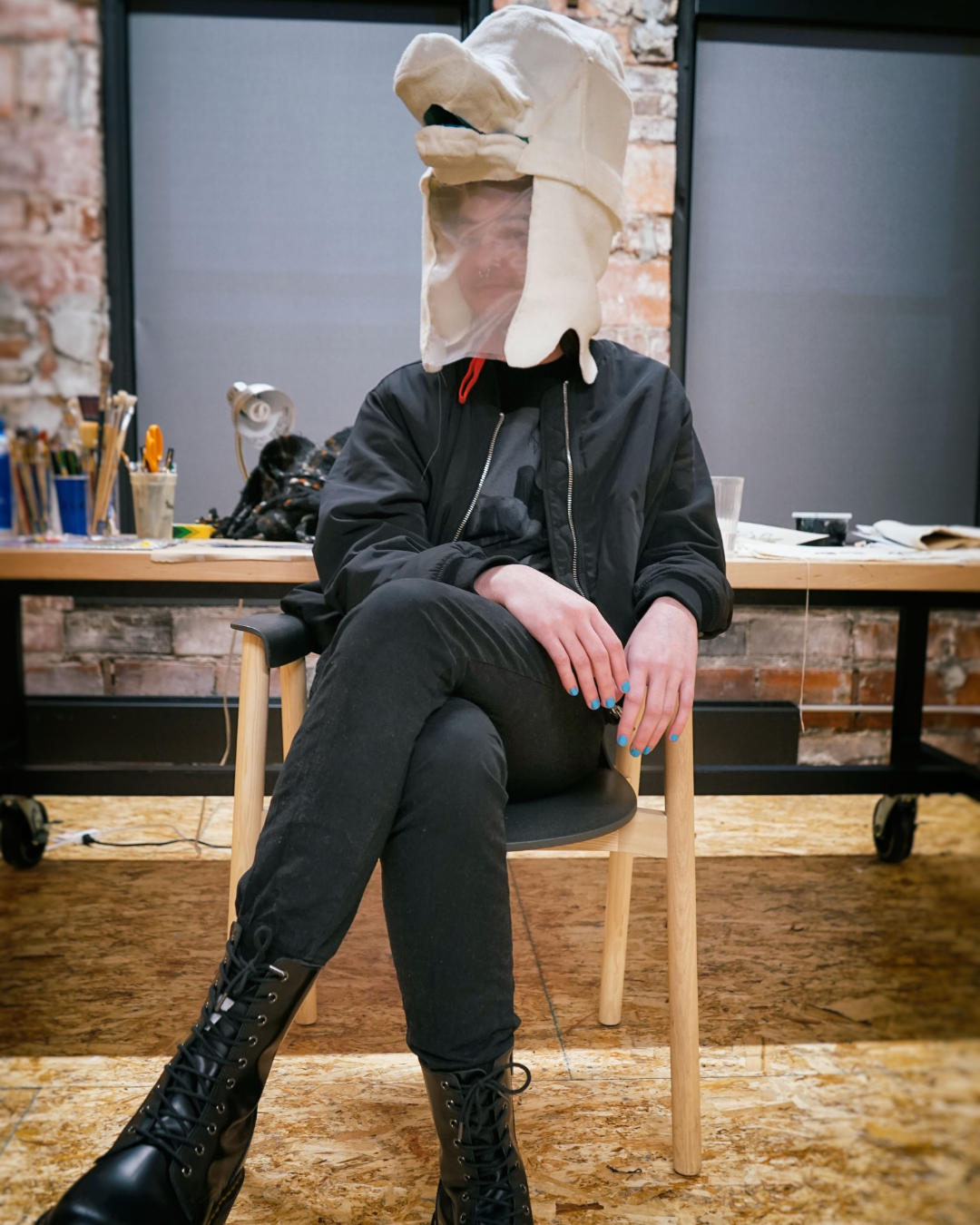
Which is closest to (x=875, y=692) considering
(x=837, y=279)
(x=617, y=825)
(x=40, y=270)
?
(x=837, y=279)

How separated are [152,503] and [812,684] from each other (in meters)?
1.75

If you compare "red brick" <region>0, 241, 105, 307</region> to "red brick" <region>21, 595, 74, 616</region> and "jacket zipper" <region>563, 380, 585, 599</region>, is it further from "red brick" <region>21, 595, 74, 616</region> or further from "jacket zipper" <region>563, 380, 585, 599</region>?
"red brick" <region>21, 595, 74, 616</region>

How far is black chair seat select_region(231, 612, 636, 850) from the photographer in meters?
0.94

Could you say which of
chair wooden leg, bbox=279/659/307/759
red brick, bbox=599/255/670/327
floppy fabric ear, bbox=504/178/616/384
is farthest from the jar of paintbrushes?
red brick, bbox=599/255/670/327

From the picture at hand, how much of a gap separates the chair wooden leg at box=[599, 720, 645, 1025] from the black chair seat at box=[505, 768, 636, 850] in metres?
0.19

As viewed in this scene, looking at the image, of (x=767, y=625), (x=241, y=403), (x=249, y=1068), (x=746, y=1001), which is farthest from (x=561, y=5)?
(x=249, y=1068)

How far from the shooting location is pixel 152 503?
154 centimetres

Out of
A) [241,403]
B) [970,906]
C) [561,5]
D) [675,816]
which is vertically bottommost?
[675,816]

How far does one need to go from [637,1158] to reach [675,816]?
1.17ft

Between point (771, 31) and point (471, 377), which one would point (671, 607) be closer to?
point (471, 377)

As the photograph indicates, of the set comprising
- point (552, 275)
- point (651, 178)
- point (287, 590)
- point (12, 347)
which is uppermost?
point (651, 178)

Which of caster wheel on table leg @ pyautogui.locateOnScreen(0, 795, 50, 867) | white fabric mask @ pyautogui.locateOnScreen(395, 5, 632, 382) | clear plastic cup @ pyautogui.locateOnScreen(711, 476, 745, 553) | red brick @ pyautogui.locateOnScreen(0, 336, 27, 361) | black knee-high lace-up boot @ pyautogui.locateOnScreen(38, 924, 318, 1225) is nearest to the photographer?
red brick @ pyautogui.locateOnScreen(0, 336, 27, 361)

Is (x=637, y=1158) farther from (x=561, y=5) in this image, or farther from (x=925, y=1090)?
(x=561, y=5)

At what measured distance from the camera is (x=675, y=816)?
3.56ft
